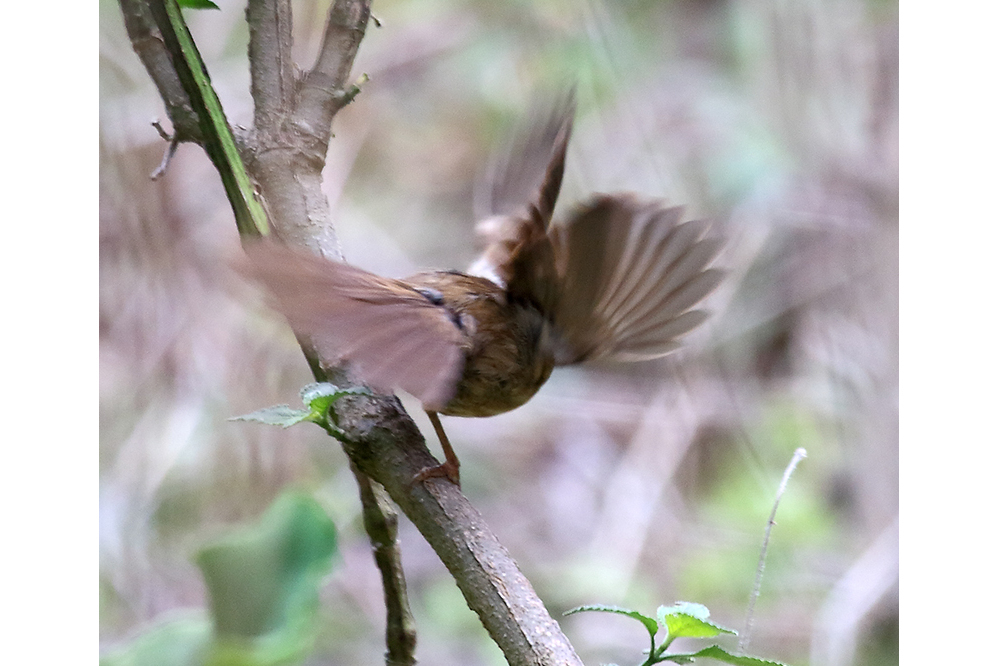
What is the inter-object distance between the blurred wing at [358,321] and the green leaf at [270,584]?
0.11 meters

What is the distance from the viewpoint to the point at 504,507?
1.76 meters

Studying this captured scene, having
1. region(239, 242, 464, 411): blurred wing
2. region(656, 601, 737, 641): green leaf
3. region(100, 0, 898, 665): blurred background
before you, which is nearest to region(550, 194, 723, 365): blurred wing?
region(239, 242, 464, 411): blurred wing

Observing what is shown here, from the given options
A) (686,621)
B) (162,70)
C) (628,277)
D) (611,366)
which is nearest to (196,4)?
(162,70)

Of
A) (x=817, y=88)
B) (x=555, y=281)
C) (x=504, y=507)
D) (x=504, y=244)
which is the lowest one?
(x=555, y=281)

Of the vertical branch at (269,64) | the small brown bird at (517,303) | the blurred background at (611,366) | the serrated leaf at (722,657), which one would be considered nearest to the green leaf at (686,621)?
the serrated leaf at (722,657)

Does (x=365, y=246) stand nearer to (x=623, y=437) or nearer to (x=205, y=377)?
(x=205, y=377)

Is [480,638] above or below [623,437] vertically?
below

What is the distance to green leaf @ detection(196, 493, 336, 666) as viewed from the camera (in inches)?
17.6

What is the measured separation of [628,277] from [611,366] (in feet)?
1.56

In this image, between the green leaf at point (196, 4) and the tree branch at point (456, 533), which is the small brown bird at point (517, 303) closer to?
the tree branch at point (456, 533)

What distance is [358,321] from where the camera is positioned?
0.50 meters
